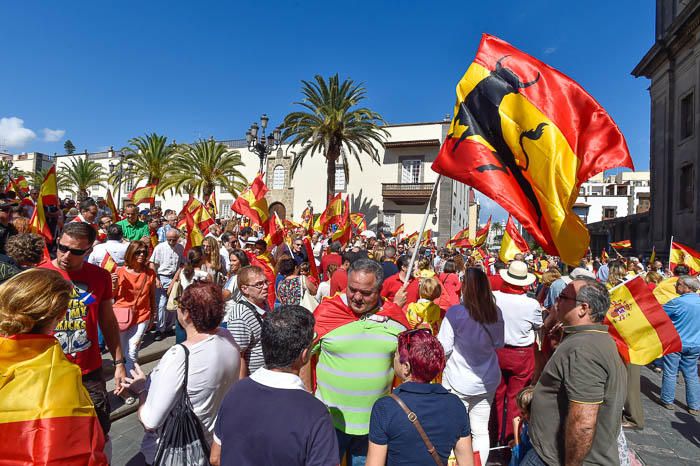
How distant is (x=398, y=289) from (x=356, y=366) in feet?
10.6

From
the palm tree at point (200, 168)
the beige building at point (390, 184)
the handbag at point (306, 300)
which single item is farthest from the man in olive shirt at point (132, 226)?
the beige building at point (390, 184)

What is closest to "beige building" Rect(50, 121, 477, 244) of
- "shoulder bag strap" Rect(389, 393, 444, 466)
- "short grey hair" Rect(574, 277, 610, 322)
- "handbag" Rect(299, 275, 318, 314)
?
"handbag" Rect(299, 275, 318, 314)

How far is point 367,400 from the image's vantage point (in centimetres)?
270

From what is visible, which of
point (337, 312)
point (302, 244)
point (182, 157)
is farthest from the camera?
point (182, 157)

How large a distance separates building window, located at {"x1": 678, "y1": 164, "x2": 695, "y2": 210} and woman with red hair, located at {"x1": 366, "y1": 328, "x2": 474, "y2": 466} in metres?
25.1

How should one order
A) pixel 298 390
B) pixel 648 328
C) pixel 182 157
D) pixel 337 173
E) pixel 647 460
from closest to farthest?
pixel 298 390, pixel 648 328, pixel 647 460, pixel 182 157, pixel 337 173

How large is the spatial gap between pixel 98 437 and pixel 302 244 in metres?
7.87

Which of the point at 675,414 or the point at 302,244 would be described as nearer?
the point at 675,414

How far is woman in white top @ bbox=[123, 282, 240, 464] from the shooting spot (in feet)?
7.48

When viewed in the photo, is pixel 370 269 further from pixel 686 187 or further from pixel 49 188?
pixel 686 187

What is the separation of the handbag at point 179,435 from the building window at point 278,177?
3577 cm

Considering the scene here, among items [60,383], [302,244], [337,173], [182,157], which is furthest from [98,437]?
[337,173]

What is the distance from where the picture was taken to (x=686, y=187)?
2203 centimetres

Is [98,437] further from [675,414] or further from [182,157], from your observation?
[182,157]
